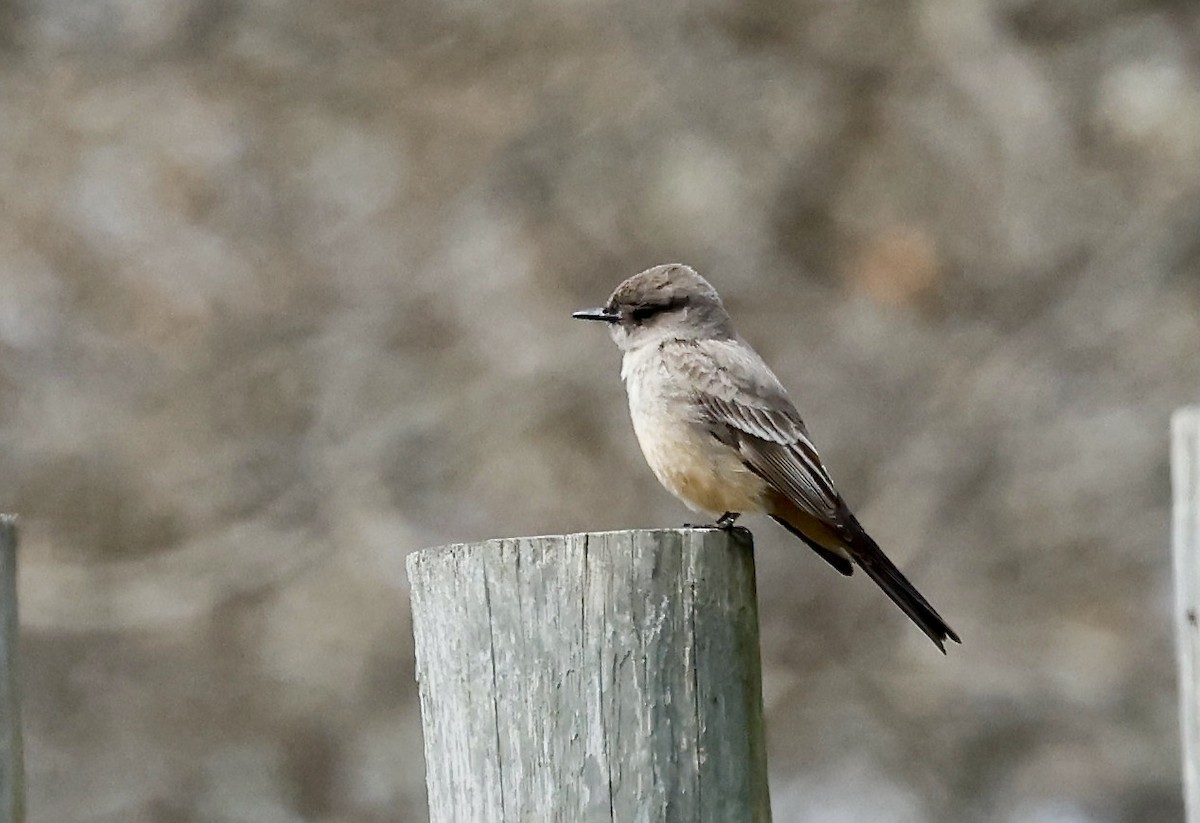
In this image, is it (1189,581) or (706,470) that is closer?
(1189,581)

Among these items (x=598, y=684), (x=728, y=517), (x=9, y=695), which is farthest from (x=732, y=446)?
(x=9, y=695)

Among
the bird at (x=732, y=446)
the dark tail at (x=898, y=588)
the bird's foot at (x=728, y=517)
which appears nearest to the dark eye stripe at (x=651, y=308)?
the bird at (x=732, y=446)

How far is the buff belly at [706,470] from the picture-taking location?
18.1ft

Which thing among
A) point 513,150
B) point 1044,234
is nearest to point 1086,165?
point 1044,234

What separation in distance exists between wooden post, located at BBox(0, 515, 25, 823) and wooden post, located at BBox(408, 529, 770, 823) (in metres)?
0.78

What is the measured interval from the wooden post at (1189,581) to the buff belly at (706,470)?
1.24 metres

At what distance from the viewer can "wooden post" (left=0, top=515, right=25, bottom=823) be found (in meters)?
3.55

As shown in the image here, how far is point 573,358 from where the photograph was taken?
37.9ft

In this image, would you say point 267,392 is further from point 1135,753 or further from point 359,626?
point 1135,753

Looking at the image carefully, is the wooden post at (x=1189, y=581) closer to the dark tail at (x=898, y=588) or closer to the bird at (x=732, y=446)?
the dark tail at (x=898, y=588)

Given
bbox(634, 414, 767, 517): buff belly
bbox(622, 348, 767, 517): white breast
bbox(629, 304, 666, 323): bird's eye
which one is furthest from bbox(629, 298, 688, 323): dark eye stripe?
bbox(634, 414, 767, 517): buff belly

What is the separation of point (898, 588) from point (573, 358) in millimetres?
6494

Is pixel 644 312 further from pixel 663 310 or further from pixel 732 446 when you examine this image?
pixel 732 446

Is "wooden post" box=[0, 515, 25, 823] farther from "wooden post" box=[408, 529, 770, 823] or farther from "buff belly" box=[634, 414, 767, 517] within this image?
"buff belly" box=[634, 414, 767, 517]
